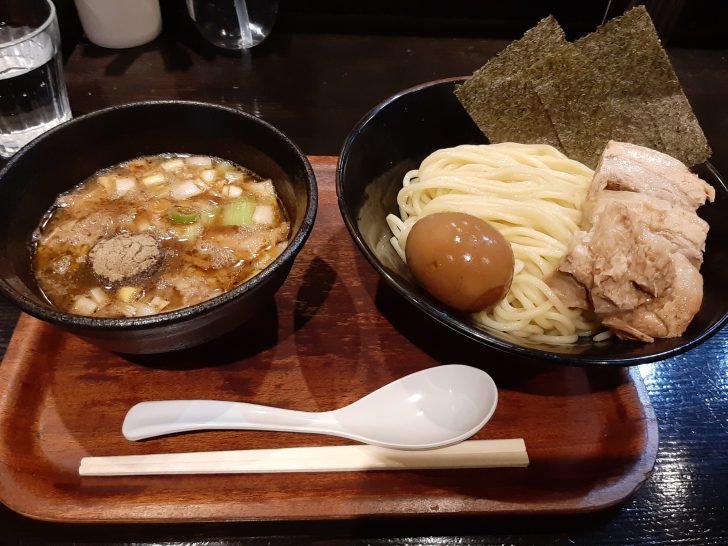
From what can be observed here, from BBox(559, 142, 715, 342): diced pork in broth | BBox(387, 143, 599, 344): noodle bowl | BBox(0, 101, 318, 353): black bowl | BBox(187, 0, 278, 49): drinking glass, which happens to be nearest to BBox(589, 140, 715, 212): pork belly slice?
BBox(559, 142, 715, 342): diced pork in broth

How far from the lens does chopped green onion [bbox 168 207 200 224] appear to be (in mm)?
1552

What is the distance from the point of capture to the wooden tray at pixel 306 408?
1244 mm

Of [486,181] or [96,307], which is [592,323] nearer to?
[486,181]

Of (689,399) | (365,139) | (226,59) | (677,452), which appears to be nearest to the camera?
(677,452)

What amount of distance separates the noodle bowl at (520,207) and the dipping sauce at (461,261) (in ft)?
0.35

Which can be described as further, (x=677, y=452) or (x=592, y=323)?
(x=592, y=323)

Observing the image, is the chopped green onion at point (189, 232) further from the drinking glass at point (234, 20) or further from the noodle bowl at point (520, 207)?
the drinking glass at point (234, 20)

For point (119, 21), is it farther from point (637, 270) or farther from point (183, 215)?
point (637, 270)

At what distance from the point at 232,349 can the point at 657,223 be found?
1.24 metres

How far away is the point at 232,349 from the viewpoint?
4.98ft

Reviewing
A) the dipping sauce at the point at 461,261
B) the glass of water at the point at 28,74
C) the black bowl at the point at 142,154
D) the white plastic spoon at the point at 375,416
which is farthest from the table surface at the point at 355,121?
the dipping sauce at the point at 461,261

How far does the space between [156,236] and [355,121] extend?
149cm

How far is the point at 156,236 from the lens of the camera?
4.97 feet

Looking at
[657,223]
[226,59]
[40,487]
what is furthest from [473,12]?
[40,487]
